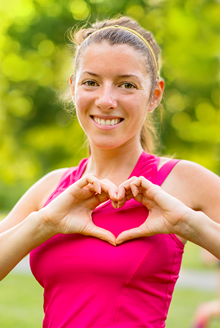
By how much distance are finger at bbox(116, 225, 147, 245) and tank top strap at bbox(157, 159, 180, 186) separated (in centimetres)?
28

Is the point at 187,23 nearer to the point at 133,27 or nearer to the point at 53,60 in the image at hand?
the point at 53,60

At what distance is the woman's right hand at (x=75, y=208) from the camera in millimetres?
1706

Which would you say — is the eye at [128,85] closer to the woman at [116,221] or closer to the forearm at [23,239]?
the woman at [116,221]

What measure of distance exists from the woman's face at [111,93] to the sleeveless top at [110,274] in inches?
12.1

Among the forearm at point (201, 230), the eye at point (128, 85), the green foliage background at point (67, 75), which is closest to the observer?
the forearm at point (201, 230)

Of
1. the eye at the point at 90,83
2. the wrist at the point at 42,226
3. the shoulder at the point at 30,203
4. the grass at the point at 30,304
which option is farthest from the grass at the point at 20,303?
the eye at the point at 90,83

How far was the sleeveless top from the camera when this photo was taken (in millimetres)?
1653

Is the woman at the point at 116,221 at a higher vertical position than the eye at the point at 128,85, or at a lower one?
lower

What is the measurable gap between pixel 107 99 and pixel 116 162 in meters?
0.41

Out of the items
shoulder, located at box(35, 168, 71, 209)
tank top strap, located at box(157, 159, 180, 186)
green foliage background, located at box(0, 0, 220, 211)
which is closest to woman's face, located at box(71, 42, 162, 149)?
tank top strap, located at box(157, 159, 180, 186)

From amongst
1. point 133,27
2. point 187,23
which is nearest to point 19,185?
point 187,23

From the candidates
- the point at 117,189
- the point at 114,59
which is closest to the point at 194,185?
the point at 117,189

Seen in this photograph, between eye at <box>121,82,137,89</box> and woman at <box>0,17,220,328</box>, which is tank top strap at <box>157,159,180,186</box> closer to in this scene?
woman at <box>0,17,220,328</box>

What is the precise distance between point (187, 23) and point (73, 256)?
934cm
